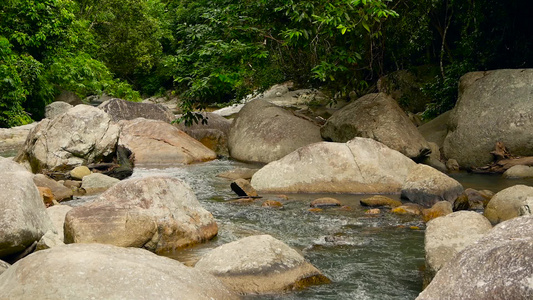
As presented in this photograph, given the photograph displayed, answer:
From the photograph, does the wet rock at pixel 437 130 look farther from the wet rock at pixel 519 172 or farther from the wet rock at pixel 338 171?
the wet rock at pixel 338 171

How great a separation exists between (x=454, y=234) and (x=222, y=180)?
21.1 ft

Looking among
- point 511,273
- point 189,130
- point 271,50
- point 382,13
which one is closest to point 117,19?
point 189,130

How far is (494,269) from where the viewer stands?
3.36 meters

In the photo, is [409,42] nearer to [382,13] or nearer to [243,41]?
[243,41]

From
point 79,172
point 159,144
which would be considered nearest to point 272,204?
point 79,172

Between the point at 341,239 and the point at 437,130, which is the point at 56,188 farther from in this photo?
the point at 437,130

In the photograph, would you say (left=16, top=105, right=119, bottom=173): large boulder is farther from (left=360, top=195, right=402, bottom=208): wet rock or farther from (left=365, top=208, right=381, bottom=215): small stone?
(left=365, top=208, right=381, bottom=215): small stone

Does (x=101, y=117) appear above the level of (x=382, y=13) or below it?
below

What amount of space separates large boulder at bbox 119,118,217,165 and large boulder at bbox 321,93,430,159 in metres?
2.96

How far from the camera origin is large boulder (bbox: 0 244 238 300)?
3.95 metres

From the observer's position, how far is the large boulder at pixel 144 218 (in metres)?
6.20

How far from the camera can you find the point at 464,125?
12734 millimetres

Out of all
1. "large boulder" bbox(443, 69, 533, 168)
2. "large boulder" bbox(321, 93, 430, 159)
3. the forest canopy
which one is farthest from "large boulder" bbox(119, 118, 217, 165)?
"large boulder" bbox(443, 69, 533, 168)

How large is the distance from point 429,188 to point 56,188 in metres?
5.43
